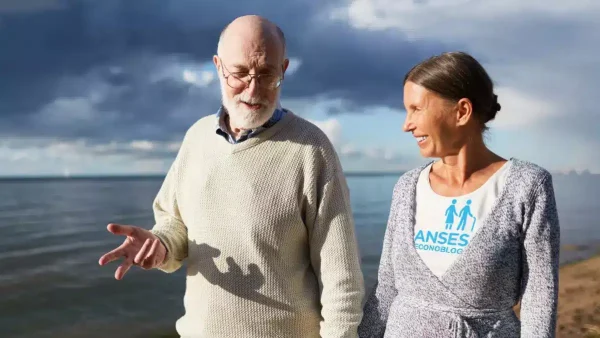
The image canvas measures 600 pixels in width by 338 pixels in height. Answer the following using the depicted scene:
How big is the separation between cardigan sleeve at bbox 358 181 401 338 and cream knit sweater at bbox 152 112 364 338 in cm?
5

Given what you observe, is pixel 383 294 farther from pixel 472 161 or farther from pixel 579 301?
pixel 579 301

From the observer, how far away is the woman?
190 cm

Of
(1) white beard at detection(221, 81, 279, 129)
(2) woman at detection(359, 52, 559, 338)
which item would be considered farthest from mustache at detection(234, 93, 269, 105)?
(2) woman at detection(359, 52, 559, 338)

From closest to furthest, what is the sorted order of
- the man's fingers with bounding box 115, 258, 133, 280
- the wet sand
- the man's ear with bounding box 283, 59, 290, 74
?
the man's fingers with bounding box 115, 258, 133, 280 < the man's ear with bounding box 283, 59, 290, 74 < the wet sand

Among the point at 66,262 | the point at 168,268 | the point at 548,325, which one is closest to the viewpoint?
the point at 548,325

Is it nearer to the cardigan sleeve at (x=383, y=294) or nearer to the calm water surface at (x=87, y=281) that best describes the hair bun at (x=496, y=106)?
the cardigan sleeve at (x=383, y=294)

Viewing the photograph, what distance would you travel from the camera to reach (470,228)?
1976 millimetres

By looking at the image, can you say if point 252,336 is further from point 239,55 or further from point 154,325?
point 154,325

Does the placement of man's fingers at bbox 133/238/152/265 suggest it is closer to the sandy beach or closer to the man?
the man

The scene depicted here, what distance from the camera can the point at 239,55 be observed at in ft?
7.42

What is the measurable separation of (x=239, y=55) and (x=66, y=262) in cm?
1205

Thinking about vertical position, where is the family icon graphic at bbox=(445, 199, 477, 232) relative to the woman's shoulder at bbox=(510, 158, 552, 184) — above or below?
below

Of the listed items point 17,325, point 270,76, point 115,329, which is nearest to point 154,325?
point 115,329

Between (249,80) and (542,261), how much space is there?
3.77 feet
